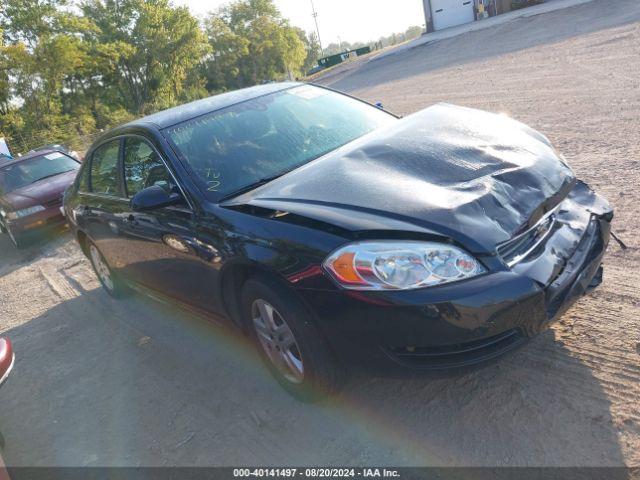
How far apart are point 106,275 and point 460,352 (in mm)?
4131

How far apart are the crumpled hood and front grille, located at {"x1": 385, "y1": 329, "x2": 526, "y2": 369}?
1.38 ft

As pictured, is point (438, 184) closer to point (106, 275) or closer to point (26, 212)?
point (106, 275)

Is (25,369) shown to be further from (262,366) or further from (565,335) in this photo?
(565,335)

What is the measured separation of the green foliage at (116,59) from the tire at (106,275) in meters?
26.2

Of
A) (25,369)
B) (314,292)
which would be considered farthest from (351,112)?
(25,369)

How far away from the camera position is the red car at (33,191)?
29.1 feet

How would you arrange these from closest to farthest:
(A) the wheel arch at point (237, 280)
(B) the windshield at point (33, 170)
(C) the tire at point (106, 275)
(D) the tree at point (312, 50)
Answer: (A) the wheel arch at point (237, 280)
(C) the tire at point (106, 275)
(B) the windshield at point (33, 170)
(D) the tree at point (312, 50)

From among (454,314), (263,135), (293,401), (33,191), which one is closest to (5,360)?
(293,401)

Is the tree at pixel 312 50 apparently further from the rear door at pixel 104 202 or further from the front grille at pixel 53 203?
the rear door at pixel 104 202

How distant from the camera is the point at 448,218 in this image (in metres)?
2.47

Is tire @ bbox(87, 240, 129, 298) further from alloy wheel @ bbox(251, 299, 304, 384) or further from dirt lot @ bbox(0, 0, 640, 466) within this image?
alloy wheel @ bbox(251, 299, 304, 384)

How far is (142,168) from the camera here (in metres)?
3.85

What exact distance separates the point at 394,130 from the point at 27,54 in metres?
33.2

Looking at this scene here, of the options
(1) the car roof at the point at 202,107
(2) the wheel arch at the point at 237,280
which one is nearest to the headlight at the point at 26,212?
(1) the car roof at the point at 202,107
